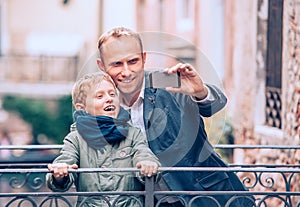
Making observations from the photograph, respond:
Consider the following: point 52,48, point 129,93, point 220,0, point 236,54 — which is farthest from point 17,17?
point 129,93

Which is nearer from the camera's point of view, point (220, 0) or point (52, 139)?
point (220, 0)

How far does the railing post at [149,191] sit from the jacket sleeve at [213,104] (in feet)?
1.58

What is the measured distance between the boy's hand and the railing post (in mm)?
69

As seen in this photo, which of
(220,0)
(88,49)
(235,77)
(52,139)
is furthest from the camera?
(88,49)

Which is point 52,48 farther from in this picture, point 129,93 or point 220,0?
point 129,93

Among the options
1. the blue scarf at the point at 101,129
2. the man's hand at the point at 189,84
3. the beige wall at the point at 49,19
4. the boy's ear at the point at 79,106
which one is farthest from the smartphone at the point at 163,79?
the beige wall at the point at 49,19

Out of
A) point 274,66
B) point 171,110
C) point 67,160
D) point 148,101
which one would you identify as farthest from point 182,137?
point 274,66

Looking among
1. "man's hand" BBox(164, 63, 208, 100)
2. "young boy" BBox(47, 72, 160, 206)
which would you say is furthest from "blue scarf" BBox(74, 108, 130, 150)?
"man's hand" BBox(164, 63, 208, 100)

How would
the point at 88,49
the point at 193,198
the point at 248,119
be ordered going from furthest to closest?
the point at 88,49 → the point at 248,119 → the point at 193,198

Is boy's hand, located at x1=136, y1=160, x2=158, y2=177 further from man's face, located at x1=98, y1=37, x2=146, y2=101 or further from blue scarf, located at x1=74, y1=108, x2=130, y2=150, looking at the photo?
man's face, located at x1=98, y1=37, x2=146, y2=101

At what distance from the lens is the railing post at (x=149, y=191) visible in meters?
4.83

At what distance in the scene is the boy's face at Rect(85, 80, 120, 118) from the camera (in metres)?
4.89

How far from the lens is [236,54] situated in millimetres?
11250

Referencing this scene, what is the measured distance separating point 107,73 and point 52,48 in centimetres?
2473
